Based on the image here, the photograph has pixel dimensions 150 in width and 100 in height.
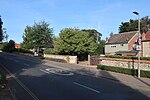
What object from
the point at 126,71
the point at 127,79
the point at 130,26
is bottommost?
the point at 127,79

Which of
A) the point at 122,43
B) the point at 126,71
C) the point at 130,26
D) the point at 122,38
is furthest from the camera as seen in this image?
the point at 130,26

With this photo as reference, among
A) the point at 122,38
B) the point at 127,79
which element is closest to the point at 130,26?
the point at 122,38

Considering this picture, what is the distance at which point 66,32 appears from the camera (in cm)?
5669

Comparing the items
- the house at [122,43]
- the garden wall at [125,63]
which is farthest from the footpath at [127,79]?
the house at [122,43]

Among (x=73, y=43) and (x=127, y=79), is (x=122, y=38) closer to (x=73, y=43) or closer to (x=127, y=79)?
(x=73, y=43)

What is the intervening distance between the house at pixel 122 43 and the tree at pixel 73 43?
15945 mm

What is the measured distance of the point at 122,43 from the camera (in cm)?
7475

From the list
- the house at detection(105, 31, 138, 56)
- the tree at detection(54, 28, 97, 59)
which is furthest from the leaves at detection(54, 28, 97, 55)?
the house at detection(105, 31, 138, 56)

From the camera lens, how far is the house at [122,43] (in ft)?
239

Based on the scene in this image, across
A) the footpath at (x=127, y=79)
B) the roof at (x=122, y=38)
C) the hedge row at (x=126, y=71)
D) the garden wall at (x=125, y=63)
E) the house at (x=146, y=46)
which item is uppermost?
the roof at (x=122, y=38)

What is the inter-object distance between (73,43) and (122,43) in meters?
23.7

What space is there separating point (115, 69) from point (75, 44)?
75.4ft

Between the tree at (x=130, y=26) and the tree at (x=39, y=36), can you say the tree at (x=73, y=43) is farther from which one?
the tree at (x=130, y=26)

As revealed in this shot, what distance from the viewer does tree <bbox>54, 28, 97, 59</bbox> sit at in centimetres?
5491
